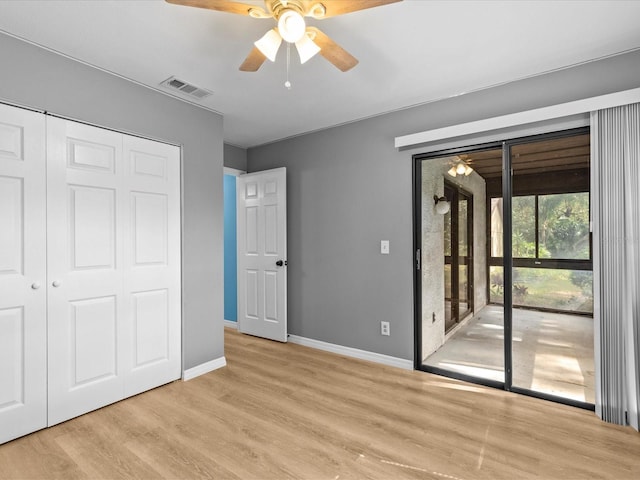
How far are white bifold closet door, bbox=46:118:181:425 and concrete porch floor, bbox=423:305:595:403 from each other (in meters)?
2.60

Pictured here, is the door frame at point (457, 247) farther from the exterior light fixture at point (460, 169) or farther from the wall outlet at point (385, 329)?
the wall outlet at point (385, 329)

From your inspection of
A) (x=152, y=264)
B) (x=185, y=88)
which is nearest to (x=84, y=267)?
(x=152, y=264)

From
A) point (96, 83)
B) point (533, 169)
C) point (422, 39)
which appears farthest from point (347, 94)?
point (96, 83)

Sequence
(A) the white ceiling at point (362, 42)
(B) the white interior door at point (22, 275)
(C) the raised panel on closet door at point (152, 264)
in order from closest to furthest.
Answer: (A) the white ceiling at point (362, 42) → (B) the white interior door at point (22, 275) → (C) the raised panel on closet door at point (152, 264)

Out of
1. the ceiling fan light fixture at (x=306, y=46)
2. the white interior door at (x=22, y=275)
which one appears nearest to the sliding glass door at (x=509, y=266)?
the ceiling fan light fixture at (x=306, y=46)

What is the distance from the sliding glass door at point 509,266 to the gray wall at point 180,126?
1.97 m

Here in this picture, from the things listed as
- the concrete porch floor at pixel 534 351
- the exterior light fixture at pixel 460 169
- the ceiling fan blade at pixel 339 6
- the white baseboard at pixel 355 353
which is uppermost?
the ceiling fan blade at pixel 339 6

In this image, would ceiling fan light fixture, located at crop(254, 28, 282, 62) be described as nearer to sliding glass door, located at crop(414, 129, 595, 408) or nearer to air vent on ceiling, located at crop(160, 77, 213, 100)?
air vent on ceiling, located at crop(160, 77, 213, 100)

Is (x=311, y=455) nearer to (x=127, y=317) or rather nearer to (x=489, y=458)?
(x=489, y=458)

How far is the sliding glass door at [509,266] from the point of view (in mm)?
2574

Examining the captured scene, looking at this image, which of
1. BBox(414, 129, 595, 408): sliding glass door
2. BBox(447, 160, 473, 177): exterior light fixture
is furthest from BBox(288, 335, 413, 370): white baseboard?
BBox(447, 160, 473, 177): exterior light fixture

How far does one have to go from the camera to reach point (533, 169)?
8.92ft

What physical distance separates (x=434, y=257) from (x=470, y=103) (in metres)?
1.40

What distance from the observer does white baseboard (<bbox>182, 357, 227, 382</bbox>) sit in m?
3.04
